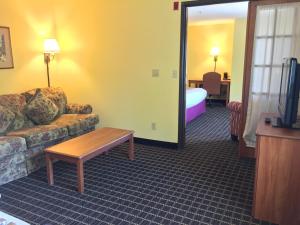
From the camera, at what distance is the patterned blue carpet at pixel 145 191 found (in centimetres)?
223

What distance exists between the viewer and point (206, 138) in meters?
4.43

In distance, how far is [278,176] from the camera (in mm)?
2055

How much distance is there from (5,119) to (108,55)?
1.82 metres

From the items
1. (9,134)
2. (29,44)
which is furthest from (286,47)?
(29,44)

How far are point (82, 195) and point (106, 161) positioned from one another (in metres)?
0.92

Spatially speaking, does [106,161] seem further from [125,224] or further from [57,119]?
[125,224]

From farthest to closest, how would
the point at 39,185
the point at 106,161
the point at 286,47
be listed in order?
the point at 106,161 < the point at 286,47 < the point at 39,185

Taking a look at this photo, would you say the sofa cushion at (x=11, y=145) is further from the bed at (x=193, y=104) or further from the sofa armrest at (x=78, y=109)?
the bed at (x=193, y=104)

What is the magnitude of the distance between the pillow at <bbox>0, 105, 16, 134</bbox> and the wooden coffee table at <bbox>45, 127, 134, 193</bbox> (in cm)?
82

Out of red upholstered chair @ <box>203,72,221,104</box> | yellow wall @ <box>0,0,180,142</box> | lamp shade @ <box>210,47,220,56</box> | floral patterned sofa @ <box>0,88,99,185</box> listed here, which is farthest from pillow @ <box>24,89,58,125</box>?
lamp shade @ <box>210,47,220,56</box>

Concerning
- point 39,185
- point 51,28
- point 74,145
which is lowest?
point 39,185

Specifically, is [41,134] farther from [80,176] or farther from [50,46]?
[50,46]

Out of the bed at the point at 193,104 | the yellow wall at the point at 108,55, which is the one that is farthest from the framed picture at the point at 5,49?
the bed at the point at 193,104

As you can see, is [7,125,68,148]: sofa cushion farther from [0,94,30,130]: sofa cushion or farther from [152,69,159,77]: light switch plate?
[152,69,159,77]: light switch plate
